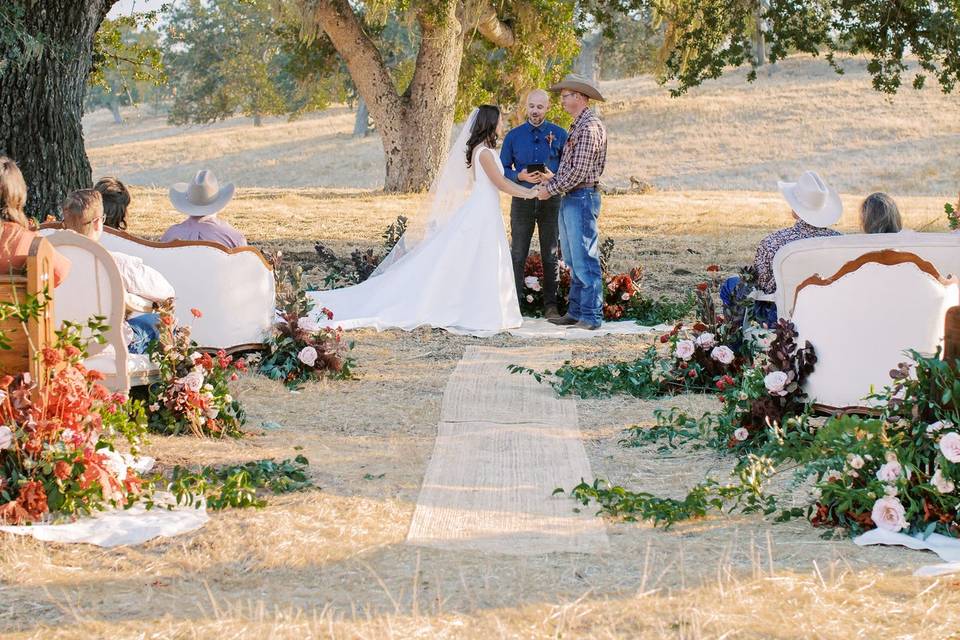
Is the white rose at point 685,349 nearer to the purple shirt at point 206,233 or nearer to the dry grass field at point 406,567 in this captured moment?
the dry grass field at point 406,567

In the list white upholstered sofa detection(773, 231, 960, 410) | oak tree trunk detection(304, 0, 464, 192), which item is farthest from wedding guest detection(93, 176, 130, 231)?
oak tree trunk detection(304, 0, 464, 192)

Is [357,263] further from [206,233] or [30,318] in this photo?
[30,318]

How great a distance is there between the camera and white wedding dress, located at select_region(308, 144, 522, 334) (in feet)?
30.5

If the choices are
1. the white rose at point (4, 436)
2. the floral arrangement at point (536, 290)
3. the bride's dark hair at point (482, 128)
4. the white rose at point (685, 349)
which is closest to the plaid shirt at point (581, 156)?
the bride's dark hair at point (482, 128)

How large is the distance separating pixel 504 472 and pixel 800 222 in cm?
310

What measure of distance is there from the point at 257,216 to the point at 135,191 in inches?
221

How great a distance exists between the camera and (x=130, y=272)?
5.66 meters

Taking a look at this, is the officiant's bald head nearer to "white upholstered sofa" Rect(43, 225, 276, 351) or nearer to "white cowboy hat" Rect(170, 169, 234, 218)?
"white cowboy hat" Rect(170, 169, 234, 218)

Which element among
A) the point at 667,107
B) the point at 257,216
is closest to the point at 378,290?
the point at 257,216

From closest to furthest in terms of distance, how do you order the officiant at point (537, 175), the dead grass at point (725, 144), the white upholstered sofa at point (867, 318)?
the white upholstered sofa at point (867, 318) < the officiant at point (537, 175) < the dead grass at point (725, 144)

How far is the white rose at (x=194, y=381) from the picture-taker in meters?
5.54

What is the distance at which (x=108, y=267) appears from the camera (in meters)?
5.06

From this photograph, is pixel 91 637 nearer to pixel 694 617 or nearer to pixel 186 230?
pixel 694 617

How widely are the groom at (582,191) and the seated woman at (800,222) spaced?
1.87m
